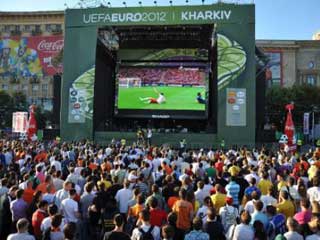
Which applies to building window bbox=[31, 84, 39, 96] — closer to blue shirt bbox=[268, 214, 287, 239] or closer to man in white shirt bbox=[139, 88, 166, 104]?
man in white shirt bbox=[139, 88, 166, 104]

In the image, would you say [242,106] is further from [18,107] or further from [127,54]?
[18,107]

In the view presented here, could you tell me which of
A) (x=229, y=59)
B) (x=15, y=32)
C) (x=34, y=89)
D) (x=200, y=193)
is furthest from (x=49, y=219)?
(x=15, y=32)

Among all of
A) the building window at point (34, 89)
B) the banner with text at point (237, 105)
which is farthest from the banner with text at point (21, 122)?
the building window at point (34, 89)

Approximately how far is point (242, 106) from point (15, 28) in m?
63.5

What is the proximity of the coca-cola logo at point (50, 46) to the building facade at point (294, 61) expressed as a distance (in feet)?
118

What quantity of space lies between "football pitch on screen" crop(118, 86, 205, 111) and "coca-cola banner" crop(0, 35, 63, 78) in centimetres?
3577

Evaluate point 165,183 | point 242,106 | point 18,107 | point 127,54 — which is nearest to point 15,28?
point 18,107

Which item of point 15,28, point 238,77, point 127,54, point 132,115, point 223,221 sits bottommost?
point 223,221

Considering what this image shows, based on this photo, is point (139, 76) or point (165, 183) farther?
point (139, 76)

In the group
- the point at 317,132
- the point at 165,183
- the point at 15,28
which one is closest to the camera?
the point at 165,183

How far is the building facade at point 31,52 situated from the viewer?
68.6 metres

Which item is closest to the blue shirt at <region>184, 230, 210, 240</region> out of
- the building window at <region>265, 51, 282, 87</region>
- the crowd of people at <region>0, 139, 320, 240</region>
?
the crowd of people at <region>0, 139, 320, 240</region>

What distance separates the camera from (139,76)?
35000 millimetres

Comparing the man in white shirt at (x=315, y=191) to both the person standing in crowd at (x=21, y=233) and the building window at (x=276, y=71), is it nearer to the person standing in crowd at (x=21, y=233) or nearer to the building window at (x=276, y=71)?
the person standing in crowd at (x=21, y=233)
